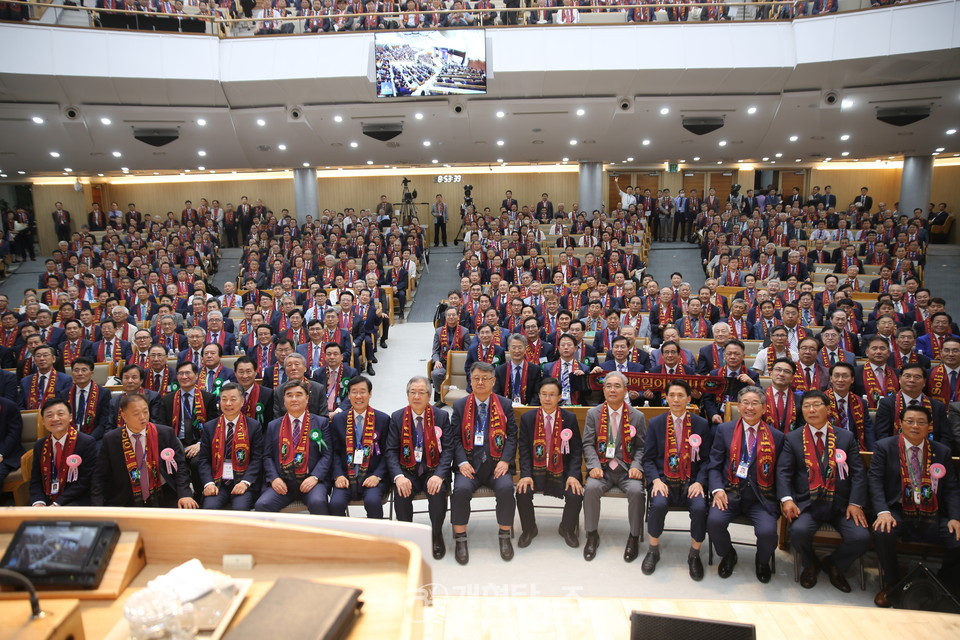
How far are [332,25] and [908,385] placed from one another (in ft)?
37.7

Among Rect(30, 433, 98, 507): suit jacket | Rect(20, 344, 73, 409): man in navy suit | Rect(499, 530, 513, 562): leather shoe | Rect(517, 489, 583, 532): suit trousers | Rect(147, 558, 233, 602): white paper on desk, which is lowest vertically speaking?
Rect(499, 530, 513, 562): leather shoe

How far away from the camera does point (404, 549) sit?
1527 millimetres

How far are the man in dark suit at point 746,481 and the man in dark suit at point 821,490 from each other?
0.30 feet

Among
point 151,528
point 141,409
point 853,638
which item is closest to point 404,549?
point 151,528

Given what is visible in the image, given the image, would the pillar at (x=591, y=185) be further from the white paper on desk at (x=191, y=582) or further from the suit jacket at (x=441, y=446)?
the white paper on desk at (x=191, y=582)

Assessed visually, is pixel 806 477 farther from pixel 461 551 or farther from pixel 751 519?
pixel 461 551

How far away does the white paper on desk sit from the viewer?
1316mm

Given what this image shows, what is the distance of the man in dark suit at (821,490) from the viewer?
3.66m

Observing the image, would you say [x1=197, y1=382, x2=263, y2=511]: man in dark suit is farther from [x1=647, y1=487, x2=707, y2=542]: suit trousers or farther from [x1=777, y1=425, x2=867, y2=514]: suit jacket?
[x1=777, y1=425, x2=867, y2=514]: suit jacket

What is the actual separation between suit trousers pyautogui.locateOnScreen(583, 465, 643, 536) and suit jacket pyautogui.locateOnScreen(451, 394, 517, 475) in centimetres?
59

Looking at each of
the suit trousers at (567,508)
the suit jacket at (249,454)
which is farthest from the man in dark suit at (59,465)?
the suit trousers at (567,508)

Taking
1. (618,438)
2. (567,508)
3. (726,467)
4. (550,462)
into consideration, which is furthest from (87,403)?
(726,467)

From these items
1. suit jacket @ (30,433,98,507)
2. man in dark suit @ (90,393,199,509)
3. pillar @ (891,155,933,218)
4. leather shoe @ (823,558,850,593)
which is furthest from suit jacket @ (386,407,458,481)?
pillar @ (891,155,933,218)

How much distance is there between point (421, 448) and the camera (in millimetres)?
4258
